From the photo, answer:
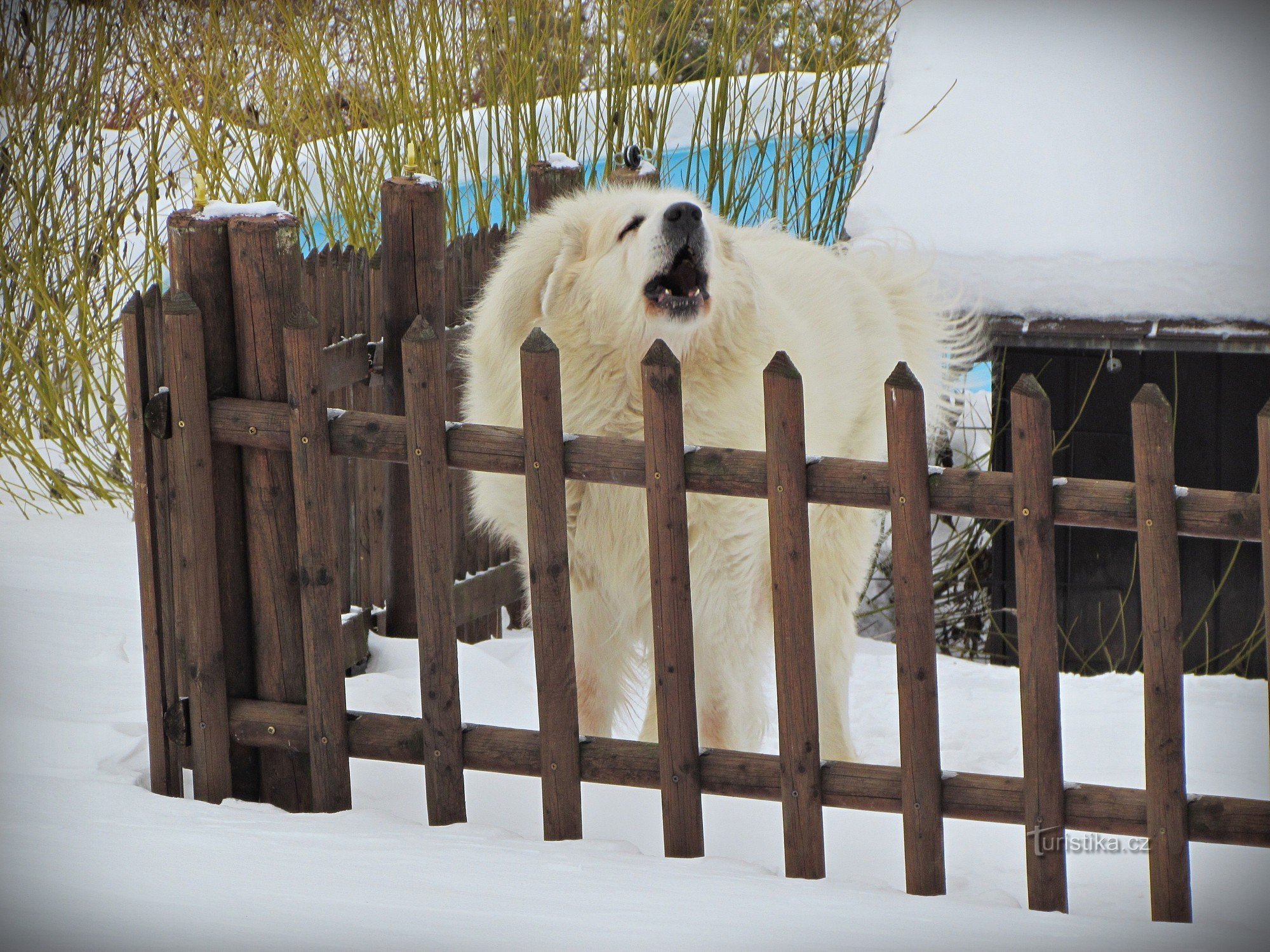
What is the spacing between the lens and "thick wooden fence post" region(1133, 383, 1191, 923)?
215 centimetres

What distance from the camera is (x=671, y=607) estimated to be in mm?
2488

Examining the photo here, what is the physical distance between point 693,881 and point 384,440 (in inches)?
43.6

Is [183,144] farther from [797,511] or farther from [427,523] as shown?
[797,511]

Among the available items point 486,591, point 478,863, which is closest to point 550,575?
point 478,863

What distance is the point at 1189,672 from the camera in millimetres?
5375

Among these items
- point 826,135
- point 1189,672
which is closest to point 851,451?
point 1189,672

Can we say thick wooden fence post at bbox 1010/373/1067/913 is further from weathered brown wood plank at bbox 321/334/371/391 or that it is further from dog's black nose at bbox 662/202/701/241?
weathered brown wood plank at bbox 321/334/371/391

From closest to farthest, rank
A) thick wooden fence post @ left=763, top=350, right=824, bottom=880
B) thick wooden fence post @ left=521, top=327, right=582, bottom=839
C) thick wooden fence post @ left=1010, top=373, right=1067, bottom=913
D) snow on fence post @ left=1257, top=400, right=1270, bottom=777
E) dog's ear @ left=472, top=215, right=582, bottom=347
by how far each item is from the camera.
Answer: snow on fence post @ left=1257, top=400, right=1270, bottom=777
thick wooden fence post @ left=1010, top=373, right=1067, bottom=913
thick wooden fence post @ left=763, top=350, right=824, bottom=880
thick wooden fence post @ left=521, top=327, right=582, bottom=839
dog's ear @ left=472, top=215, right=582, bottom=347

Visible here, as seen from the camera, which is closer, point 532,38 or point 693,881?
point 693,881

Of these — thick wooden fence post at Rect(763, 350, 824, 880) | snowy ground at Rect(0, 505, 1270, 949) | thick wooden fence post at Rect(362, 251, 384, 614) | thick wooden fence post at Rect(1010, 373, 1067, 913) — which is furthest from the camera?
thick wooden fence post at Rect(362, 251, 384, 614)

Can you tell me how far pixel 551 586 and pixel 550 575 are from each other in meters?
0.02

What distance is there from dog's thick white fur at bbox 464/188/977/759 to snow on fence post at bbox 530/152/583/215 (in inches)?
51.8

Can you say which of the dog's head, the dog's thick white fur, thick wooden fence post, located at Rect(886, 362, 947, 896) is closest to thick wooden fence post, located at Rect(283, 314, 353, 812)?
the dog's thick white fur

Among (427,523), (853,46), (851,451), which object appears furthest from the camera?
(853,46)
